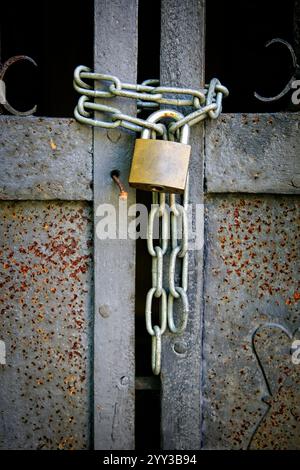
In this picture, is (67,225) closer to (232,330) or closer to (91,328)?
(91,328)

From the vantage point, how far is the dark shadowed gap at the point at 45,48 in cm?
130

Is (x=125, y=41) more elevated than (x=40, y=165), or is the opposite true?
(x=125, y=41)

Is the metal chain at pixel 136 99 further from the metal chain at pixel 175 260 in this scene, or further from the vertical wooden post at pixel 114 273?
the metal chain at pixel 175 260

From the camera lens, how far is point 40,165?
829mm

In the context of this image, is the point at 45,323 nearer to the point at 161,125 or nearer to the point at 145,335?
the point at 161,125

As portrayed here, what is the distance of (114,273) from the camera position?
85cm

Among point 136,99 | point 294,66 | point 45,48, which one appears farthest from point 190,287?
point 45,48

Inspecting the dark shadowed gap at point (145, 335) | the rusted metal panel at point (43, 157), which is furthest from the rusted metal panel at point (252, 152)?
the dark shadowed gap at point (145, 335)

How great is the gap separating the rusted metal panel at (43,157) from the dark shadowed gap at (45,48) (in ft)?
1.64

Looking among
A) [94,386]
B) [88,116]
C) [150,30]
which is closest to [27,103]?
[150,30]

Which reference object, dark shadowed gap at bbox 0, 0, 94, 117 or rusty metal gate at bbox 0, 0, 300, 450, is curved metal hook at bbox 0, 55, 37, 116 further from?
dark shadowed gap at bbox 0, 0, 94, 117

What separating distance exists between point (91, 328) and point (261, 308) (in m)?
0.39

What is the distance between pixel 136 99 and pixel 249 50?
765 mm

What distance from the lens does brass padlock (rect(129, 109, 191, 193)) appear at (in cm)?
70
